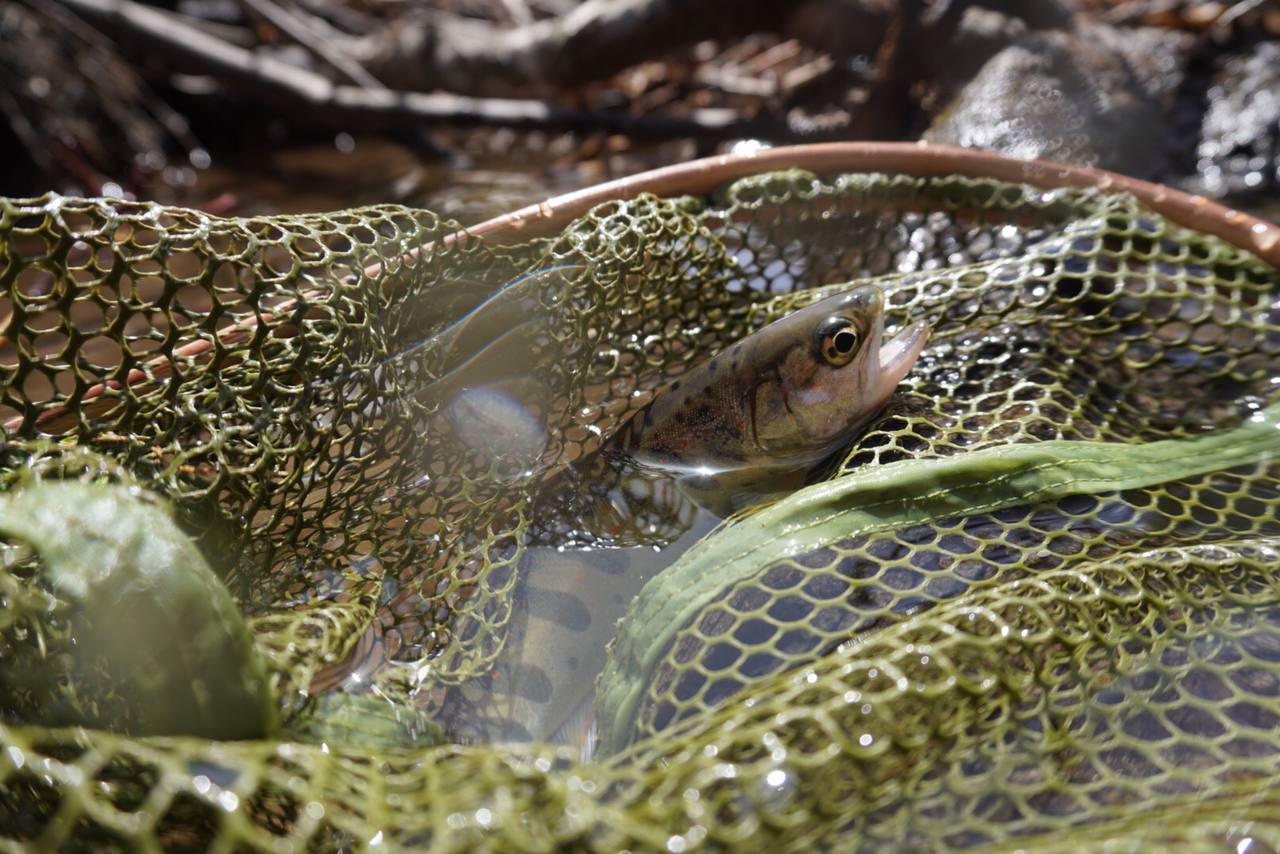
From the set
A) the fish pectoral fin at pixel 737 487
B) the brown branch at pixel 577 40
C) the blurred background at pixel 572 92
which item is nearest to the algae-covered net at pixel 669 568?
the fish pectoral fin at pixel 737 487

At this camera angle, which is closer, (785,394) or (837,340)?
(837,340)

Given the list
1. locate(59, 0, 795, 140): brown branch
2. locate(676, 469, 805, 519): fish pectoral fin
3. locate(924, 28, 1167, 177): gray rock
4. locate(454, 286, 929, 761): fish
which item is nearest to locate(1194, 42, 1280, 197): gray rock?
locate(924, 28, 1167, 177): gray rock

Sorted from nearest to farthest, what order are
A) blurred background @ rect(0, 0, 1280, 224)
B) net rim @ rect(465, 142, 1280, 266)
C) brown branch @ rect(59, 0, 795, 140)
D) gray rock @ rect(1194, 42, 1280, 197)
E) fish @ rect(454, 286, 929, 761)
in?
fish @ rect(454, 286, 929, 761)
net rim @ rect(465, 142, 1280, 266)
gray rock @ rect(1194, 42, 1280, 197)
blurred background @ rect(0, 0, 1280, 224)
brown branch @ rect(59, 0, 795, 140)

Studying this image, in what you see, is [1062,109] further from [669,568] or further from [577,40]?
[669,568]

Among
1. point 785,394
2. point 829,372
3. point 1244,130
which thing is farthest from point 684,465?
point 1244,130

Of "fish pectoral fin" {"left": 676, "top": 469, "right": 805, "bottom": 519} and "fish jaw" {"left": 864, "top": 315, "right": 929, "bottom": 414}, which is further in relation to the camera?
"fish pectoral fin" {"left": 676, "top": 469, "right": 805, "bottom": 519}

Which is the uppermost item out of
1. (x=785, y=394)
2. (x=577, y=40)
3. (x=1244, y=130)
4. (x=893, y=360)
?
(x=577, y=40)

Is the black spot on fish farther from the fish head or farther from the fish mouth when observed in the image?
the fish mouth
